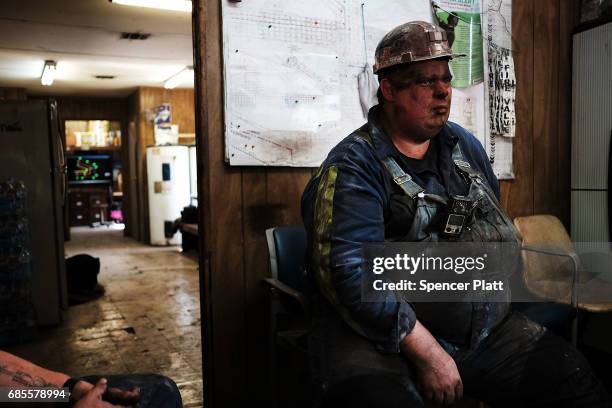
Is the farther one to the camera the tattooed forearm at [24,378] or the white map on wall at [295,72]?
the white map on wall at [295,72]

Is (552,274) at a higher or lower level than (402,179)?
lower

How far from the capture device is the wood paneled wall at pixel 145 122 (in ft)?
30.5

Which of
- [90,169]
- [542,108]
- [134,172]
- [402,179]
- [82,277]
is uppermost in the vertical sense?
[542,108]

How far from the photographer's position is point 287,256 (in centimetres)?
215

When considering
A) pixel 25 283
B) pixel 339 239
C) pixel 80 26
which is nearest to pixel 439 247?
pixel 339 239

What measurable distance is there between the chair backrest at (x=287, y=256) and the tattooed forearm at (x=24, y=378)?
100cm

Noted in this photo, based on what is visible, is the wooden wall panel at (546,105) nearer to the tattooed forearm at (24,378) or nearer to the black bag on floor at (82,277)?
the tattooed forearm at (24,378)

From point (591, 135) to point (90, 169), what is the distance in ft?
42.0

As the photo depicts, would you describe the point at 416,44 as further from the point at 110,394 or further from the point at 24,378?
the point at 24,378

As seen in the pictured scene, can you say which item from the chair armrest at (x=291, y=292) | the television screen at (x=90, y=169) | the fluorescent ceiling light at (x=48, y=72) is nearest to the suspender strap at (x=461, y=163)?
the chair armrest at (x=291, y=292)

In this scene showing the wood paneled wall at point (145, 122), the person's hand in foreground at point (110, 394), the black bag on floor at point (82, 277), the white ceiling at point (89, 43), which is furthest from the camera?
the wood paneled wall at point (145, 122)

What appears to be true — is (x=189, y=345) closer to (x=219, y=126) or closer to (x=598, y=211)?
(x=219, y=126)

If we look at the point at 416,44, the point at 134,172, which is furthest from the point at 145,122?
the point at 416,44

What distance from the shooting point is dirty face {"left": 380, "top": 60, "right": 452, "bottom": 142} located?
5.03 ft
